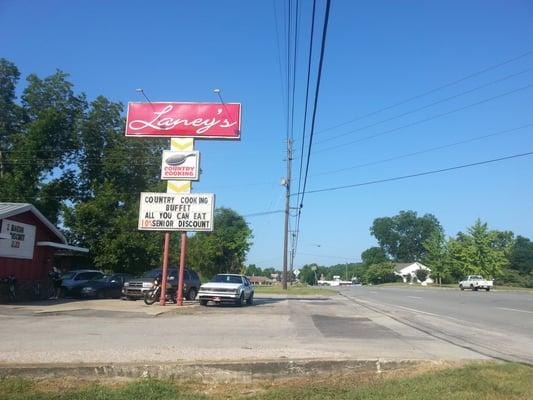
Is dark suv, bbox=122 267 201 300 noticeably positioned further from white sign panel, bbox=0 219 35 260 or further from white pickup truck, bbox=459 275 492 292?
white pickup truck, bbox=459 275 492 292

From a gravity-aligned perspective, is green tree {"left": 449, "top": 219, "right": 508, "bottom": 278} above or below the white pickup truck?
above

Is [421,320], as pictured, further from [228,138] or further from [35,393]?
[35,393]

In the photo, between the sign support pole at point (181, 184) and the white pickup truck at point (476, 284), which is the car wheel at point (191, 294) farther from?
the white pickup truck at point (476, 284)

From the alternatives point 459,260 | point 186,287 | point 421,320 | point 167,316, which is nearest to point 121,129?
point 186,287

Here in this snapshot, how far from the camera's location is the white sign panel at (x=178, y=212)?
24328 millimetres

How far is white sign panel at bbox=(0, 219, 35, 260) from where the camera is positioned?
77.7 ft

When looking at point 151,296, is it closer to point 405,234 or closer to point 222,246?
point 222,246

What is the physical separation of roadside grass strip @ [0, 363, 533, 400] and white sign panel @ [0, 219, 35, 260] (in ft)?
58.5

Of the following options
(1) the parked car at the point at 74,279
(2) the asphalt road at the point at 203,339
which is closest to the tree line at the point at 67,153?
(1) the parked car at the point at 74,279

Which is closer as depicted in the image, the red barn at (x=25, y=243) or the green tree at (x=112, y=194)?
the red barn at (x=25, y=243)

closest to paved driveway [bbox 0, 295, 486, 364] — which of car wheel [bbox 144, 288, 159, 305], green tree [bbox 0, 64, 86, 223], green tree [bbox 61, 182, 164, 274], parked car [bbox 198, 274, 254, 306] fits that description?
parked car [bbox 198, 274, 254, 306]

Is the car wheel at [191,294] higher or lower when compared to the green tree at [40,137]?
lower

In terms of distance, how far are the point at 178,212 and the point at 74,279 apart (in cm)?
898

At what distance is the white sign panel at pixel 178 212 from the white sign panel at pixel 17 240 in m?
5.76
